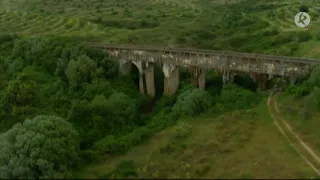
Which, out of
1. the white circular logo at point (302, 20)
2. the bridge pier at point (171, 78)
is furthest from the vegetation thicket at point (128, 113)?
the white circular logo at point (302, 20)

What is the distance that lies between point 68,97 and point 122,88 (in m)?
8.25

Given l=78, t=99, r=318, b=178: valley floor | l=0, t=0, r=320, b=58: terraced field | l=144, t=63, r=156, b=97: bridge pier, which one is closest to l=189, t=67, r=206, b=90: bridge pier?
l=144, t=63, r=156, b=97: bridge pier

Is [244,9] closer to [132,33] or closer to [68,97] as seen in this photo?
[132,33]

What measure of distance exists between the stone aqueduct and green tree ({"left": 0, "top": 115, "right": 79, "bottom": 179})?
86.4ft

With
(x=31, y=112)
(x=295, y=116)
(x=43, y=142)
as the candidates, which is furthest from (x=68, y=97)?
(x=295, y=116)

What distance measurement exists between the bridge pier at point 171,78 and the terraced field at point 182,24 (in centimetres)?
2178

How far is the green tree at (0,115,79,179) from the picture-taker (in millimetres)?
29469

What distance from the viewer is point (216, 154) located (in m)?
32.5

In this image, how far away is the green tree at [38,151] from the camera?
29.5 m

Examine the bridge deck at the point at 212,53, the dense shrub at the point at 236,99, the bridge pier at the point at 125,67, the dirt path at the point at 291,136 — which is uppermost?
the bridge deck at the point at 212,53

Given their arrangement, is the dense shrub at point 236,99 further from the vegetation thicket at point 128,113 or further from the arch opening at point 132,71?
the arch opening at point 132,71

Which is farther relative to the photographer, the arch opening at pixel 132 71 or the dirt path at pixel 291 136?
the arch opening at pixel 132 71

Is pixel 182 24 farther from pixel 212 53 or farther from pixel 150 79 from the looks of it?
pixel 212 53

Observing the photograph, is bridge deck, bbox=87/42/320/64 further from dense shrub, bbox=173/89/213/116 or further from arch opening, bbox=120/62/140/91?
dense shrub, bbox=173/89/213/116
